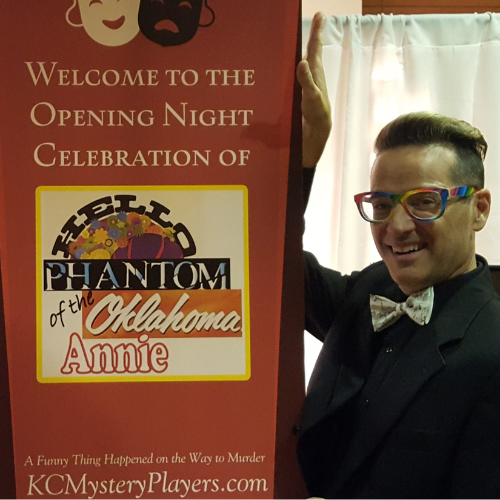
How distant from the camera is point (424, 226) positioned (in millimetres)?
988

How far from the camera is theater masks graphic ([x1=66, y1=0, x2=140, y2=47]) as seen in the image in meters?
0.92

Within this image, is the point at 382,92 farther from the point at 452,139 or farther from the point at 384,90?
the point at 452,139

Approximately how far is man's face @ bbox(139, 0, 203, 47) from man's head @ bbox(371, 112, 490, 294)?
481mm

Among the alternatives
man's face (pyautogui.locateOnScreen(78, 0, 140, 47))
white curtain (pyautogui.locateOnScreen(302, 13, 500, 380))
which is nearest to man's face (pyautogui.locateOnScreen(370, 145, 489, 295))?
man's face (pyautogui.locateOnScreen(78, 0, 140, 47))

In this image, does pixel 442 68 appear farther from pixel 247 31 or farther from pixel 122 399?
pixel 122 399

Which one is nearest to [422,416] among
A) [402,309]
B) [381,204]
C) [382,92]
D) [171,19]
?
[402,309]

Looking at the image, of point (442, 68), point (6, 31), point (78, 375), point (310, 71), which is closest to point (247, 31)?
point (310, 71)

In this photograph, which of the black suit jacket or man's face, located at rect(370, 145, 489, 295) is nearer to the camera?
the black suit jacket

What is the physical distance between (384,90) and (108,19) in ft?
4.50

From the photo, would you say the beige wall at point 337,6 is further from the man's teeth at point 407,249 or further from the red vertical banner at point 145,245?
the man's teeth at point 407,249

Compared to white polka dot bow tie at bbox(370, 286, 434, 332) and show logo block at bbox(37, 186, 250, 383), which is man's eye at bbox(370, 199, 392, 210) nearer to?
white polka dot bow tie at bbox(370, 286, 434, 332)

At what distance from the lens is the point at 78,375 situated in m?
0.94

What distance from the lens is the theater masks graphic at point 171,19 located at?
924 mm

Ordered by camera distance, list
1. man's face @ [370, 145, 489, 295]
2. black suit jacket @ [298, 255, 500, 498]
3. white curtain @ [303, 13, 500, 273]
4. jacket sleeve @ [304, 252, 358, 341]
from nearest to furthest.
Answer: black suit jacket @ [298, 255, 500, 498] < man's face @ [370, 145, 489, 295] < jacket sleeve @ [304, 252, 358, 341] < white curtain @ [303, 13, 500, 273]
